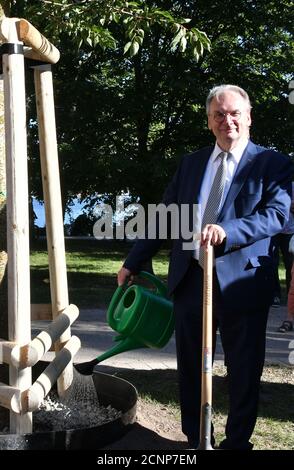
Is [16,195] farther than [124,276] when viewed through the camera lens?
No

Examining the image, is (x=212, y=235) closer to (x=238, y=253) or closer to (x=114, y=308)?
(x=238, y=253)

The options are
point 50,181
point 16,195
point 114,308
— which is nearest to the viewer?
point 16,195

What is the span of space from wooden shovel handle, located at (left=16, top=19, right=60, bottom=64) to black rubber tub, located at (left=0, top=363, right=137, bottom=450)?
2014mm

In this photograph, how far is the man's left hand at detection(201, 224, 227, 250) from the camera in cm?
317

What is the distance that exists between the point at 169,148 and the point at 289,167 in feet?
29.2

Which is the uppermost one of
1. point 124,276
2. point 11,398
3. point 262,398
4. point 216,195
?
point 216,195

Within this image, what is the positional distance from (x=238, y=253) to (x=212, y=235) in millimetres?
320

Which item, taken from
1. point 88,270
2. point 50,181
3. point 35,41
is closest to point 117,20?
point 35,41

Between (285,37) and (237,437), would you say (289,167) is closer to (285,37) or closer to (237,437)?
(237,437)

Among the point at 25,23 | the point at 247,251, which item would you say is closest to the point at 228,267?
the point at 247,251

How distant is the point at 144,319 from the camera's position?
3869mm

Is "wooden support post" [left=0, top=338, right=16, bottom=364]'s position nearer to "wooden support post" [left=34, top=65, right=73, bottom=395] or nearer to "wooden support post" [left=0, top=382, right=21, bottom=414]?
"wooden support post" [left=0, top=382, right=21, bottom=414]

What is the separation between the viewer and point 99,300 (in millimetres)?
10211

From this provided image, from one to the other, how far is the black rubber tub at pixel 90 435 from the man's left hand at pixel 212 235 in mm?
1210
